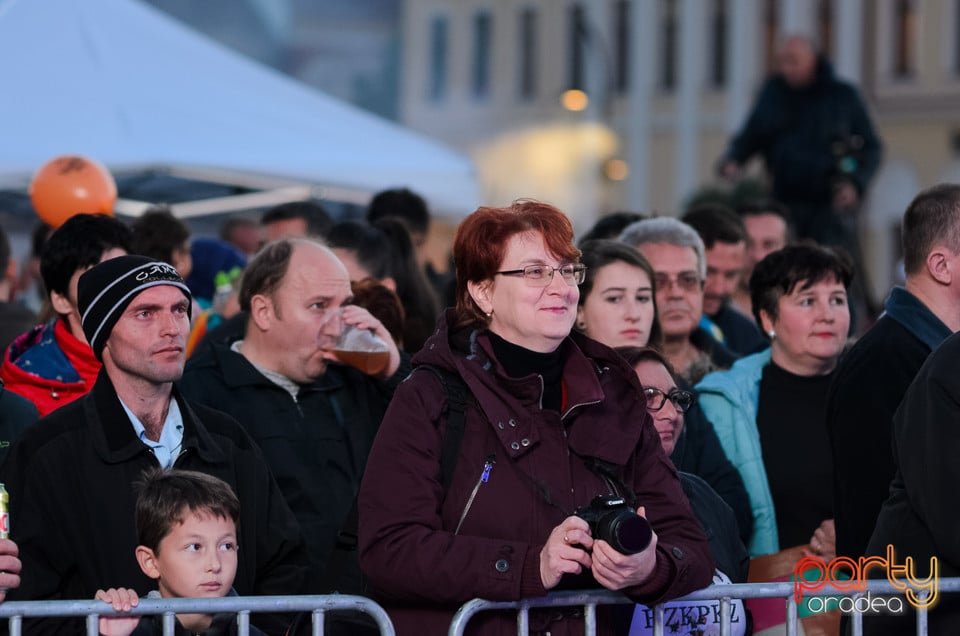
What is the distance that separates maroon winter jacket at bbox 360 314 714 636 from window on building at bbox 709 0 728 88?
42502 mm

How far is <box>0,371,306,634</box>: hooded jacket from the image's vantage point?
15.5 ft

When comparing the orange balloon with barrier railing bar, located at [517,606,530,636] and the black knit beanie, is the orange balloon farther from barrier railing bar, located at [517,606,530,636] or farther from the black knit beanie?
barrier railing bar, located at [517,606,530,636]

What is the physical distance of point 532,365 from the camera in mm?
4418

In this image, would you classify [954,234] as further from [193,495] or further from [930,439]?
[193,495]

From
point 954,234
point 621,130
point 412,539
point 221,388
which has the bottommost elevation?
point 412,539

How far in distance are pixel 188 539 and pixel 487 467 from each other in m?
0.85

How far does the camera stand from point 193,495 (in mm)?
4609

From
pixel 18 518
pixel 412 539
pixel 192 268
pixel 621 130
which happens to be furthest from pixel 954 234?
pixel 621 130

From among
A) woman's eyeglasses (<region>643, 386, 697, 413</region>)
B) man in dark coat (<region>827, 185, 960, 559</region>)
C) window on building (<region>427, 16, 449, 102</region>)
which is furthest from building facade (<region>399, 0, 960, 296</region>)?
woman's eyeglasses (<region>643, 386, 697, 413</region>)

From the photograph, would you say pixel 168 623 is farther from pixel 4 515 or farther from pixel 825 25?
pixel 825 25

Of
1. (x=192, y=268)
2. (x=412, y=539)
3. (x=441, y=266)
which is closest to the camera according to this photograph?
(x=412, y=539)

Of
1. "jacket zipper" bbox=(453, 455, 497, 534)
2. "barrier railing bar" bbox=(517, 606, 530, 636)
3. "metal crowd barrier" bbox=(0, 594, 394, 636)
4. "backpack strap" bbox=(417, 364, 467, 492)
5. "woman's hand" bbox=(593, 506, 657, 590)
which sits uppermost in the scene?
"backpack strap" bbox=(417, 364, 467, 492)

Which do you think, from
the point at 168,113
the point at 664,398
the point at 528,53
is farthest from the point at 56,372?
the point at 528,53

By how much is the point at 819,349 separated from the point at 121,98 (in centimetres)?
622
